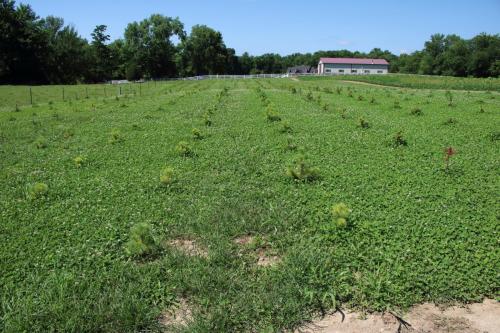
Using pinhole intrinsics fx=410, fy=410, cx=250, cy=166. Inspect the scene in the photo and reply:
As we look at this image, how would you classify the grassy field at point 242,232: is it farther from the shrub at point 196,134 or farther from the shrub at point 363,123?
the shrub at point 363,123

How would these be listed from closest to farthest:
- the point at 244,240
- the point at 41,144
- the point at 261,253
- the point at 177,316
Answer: the point at 177,316 → the point at 261,253 → the point at 244,240 → the point at 41,144

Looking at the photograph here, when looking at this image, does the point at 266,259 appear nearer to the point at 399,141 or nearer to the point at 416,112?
the point at 399,141

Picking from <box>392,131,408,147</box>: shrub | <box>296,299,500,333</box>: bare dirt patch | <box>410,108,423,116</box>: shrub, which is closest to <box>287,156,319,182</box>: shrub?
<box>392,131,408,147</box>: shrub

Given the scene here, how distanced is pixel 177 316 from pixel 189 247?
1.34m

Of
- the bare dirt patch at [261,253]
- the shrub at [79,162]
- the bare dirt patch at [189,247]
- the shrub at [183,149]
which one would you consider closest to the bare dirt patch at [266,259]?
the bare dirt patch at [261,253]

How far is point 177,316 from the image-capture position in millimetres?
3951

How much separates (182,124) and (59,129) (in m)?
4.31

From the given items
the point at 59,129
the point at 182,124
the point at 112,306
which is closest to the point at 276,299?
the point at 112,306

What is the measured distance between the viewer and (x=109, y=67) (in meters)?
89.5

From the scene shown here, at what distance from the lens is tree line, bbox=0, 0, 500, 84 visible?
64.6 metres

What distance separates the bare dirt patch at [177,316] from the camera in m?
3.83

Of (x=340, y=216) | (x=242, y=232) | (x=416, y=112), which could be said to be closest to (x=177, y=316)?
(x=242, y=232)

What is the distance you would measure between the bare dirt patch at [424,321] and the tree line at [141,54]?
68549mm

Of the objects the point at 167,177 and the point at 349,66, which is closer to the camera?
the point at 167,177
